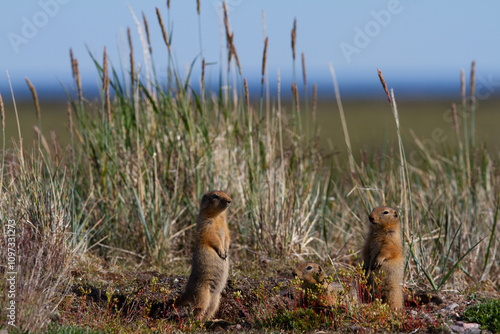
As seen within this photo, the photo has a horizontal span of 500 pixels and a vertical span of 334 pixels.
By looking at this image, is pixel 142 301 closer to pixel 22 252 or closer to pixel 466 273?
pixel 22 252

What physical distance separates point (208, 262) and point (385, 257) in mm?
1540

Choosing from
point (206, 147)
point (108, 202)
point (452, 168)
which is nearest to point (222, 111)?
point (206, 147)

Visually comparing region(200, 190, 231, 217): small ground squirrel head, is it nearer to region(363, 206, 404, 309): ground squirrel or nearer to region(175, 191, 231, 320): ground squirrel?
region(175, 191, 231, 320): ground squirrel

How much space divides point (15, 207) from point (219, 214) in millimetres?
2053

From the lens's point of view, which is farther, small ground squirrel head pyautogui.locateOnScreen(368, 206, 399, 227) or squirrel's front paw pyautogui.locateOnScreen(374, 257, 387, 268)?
small ground squirrel head pyautogui.locateOnScreen(368, 206, 399, 227)

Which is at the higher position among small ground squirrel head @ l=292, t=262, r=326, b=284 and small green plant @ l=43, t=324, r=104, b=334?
small ground squirrel head @ l=292, t=262, r=326, b=284

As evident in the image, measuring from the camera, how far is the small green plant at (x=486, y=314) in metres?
4.88

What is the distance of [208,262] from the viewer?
17.4ft

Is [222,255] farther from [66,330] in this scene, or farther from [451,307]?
[451,307]

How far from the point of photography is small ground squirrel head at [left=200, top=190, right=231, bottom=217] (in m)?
5.39

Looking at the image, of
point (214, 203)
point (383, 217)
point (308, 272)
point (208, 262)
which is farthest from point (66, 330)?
point (383, 217)

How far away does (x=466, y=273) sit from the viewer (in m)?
6.36

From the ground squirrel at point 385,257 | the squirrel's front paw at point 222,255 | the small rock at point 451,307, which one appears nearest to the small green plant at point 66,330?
the squirrel's front paw at point 222,255

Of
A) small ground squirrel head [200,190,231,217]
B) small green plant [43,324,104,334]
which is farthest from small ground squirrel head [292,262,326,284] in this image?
small green plant [43,324,104,334]
